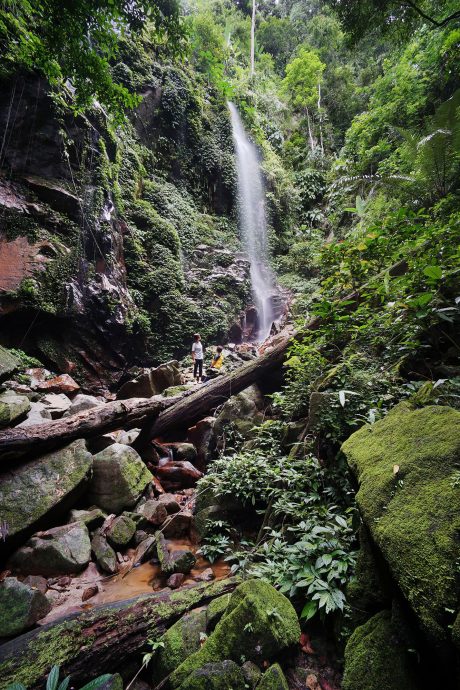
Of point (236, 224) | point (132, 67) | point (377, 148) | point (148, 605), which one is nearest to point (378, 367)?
point (148, 605)

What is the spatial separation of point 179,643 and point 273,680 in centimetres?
74

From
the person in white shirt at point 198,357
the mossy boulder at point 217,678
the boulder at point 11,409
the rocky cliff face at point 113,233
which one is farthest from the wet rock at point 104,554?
the rocky cliff face at point 113,233

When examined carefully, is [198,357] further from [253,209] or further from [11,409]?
[253,209]

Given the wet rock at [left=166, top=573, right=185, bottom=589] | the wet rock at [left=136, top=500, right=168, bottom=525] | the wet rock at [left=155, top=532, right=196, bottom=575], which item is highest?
the wet rock at [left=136, top=500, right=168, bottom=525]

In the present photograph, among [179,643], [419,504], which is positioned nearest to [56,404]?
[179,643]

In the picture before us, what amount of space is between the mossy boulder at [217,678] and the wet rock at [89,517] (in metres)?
2.65

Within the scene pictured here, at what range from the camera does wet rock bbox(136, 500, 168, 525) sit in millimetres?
4094

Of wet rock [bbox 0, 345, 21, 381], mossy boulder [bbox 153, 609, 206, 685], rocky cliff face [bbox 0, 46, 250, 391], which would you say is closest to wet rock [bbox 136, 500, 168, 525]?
mossy boulder [bbox 153, 609, 206, 685]

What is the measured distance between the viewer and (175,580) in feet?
9.73

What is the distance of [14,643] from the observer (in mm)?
2109

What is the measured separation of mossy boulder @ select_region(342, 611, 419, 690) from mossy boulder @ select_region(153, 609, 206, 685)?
1099 millimetres

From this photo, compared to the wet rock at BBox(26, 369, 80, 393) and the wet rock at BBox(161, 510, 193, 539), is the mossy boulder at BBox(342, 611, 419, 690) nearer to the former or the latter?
the wet rock at BBox(161, 510, 193, 539)

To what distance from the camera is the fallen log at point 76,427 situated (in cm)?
373

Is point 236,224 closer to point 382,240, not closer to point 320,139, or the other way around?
point 320,139
